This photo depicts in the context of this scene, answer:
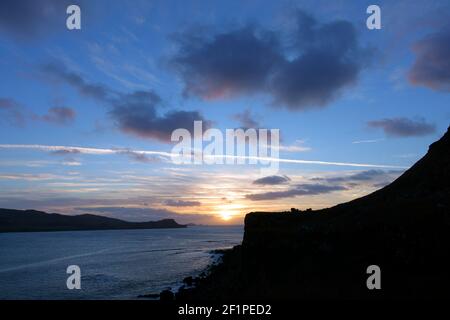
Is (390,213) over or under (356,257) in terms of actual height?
over

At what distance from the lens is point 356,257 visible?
1265 inches

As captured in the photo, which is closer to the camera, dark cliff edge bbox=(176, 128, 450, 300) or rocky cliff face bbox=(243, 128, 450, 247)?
dark cliff edge bbox=(176, 128, 450, 300)

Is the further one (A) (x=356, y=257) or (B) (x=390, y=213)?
(B) (x=390, y=213)

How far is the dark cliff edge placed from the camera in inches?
1057

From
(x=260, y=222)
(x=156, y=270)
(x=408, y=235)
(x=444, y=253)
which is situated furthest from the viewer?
(x=156, y=270)

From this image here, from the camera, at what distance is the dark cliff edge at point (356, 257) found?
2686cm

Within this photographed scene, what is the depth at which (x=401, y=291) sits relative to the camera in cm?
2508

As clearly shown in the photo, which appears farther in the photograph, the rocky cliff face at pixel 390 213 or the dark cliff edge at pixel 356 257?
the rocky cliff face at pixel 390 213
